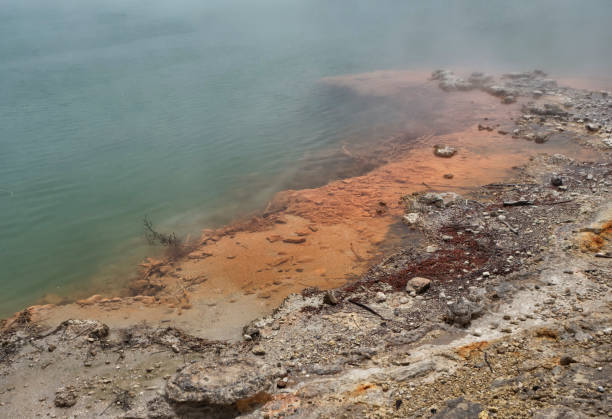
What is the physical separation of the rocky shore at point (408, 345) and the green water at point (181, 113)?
2.79 metres

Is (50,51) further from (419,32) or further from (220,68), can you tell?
(419,32)

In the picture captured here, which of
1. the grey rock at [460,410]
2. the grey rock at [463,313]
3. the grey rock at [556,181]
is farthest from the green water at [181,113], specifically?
the grey rock at [460,410]

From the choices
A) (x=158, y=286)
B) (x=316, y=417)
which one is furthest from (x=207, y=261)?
(x=316, y=417)

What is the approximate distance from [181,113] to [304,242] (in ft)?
36.0

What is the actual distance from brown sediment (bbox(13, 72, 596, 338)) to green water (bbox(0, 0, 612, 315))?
100 cm

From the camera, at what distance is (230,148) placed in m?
12.6

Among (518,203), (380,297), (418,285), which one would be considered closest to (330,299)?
(380,297)

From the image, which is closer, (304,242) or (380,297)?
(380,297)

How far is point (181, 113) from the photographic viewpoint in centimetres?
1586

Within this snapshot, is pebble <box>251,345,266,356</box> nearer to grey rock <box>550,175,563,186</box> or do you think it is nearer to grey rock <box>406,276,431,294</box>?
grey rock <box>406,276,431,294</box>

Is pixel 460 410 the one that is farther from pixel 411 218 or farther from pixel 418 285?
pixel 411 218

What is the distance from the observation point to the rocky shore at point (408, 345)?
345 centimetres

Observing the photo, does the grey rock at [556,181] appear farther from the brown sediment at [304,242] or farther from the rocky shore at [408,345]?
the brown sediment at [304,242]

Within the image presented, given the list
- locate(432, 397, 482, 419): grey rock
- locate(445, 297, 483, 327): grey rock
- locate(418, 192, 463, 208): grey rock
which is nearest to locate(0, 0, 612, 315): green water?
locate(418, 192, 463, 208): grey rock
